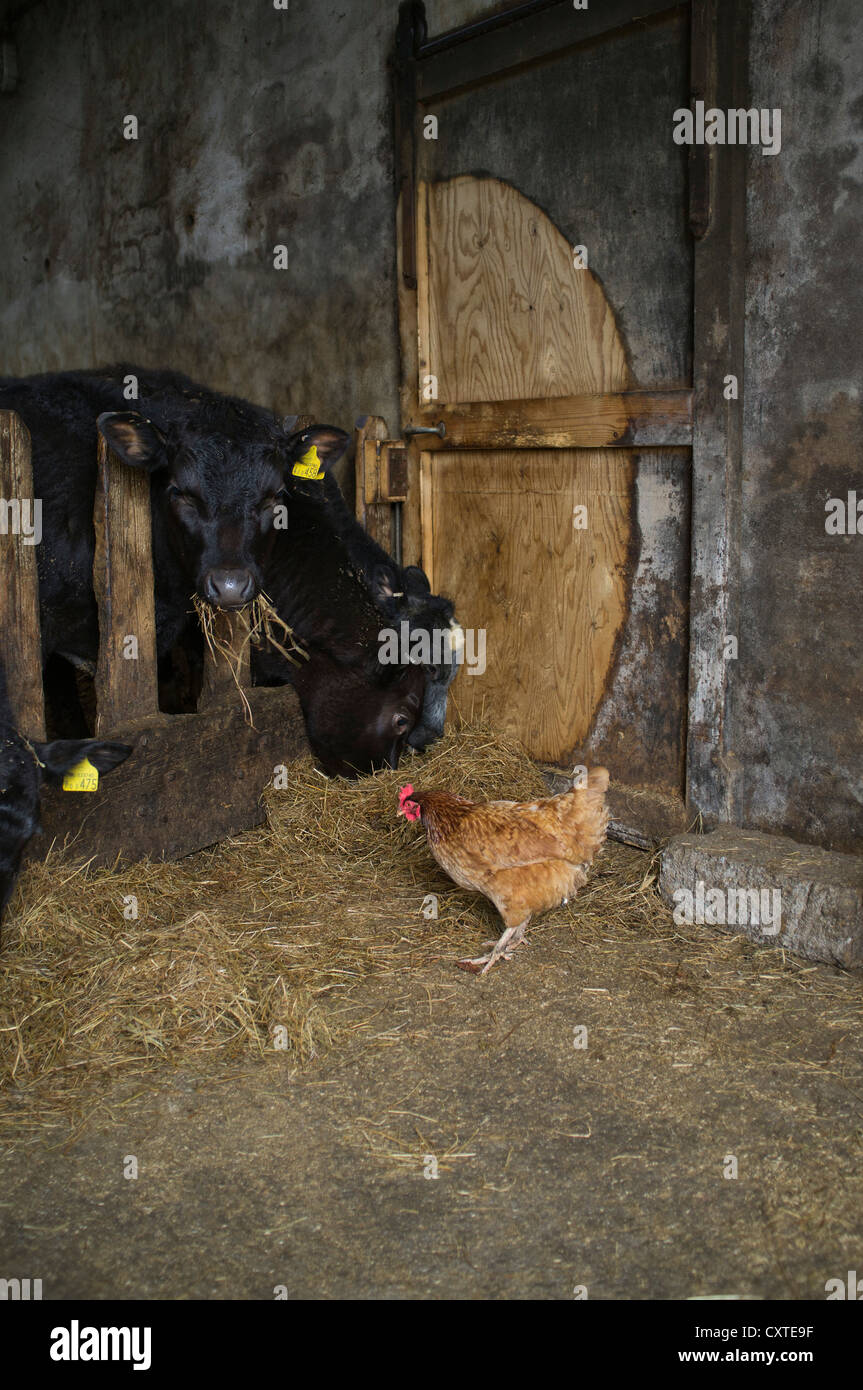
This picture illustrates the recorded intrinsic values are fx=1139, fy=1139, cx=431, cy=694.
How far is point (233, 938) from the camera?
404 centimetres

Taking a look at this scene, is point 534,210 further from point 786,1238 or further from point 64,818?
point 786,1238

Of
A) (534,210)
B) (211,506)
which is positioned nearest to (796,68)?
(534,210)

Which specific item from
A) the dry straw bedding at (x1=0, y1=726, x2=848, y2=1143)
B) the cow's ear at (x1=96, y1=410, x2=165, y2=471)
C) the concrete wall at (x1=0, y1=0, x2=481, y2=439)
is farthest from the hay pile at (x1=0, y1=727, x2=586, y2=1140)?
the concrete wall at (x1=0, y1=0, x2=481, y2=439)

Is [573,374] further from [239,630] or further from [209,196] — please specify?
[209,196]

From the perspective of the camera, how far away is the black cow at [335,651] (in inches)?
219

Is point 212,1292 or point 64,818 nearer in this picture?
point 212,1292

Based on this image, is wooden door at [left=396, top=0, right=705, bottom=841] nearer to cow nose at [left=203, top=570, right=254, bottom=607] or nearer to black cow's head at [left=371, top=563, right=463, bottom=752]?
black cow's head at [left=371, top=563, right=463, bottom=752]

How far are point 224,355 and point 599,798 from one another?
4716 millimetres

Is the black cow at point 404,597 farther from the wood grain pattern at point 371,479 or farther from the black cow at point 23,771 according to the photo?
the black cow at point 23,771

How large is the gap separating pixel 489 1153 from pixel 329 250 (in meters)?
5.26

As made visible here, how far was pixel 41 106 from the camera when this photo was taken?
8945mm

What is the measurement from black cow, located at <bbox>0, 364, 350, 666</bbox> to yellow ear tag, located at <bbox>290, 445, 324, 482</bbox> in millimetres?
72

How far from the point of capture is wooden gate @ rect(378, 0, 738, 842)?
4707 millimetres

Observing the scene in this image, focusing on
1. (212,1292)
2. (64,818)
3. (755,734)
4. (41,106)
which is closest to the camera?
(212,1292)
